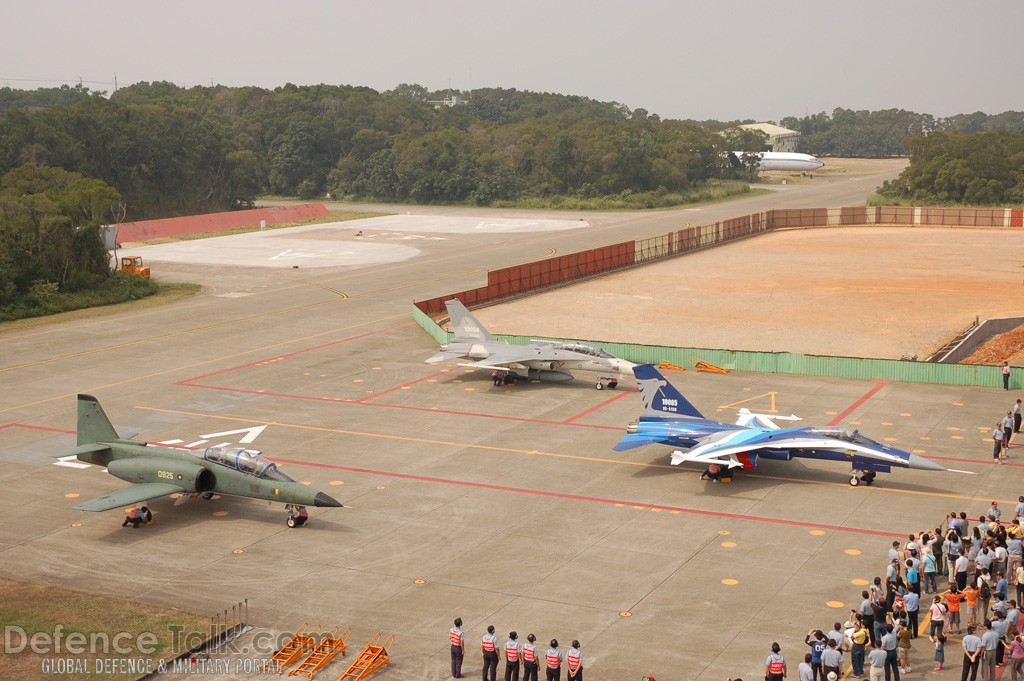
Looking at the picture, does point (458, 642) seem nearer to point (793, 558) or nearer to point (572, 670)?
point (572, 670)

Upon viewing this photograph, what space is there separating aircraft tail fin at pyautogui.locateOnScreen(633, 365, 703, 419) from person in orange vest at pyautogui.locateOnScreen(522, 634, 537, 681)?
17.9 meters

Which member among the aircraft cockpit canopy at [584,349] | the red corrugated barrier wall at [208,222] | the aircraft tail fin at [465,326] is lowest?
the aircraft cockpit canopy at [584,349]

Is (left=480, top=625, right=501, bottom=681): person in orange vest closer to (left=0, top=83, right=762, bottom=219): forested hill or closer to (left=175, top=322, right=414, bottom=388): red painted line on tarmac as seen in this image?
(left=175, top=322, right=414, bottom=388): red painted line on tarmac

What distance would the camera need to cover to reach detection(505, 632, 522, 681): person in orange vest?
22219 millimetres

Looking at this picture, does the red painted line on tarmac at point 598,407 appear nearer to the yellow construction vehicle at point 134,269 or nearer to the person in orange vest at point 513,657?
the person in orange vest at point 513,657

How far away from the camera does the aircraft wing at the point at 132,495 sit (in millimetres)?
31281

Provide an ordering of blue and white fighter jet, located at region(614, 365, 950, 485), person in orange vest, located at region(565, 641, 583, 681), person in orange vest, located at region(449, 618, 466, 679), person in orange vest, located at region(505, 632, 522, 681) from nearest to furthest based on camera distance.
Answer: person in orange vest, located at region(565, 641, 583, 681) < person in orange vest, located at region(505, 632, 522, 681) < person in orange vest, located at region(449, 618, 466, 679) < blue and white fighter jet, located at region(614, 365, 950, 485)

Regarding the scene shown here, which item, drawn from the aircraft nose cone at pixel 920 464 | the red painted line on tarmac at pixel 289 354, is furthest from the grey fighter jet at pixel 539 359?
the aircraft nose cone at pixel 920 464

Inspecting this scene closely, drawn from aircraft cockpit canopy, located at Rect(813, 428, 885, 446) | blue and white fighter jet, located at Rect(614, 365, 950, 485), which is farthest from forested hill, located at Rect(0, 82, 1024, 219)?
aircraft cockpit canopy, located at Rect(813, 428, 885, 446)

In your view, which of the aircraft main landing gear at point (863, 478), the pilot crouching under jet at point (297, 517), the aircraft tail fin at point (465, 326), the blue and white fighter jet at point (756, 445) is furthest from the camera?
the aircraft tail fin at point (465, 326)

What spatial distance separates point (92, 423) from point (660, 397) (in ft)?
64.6

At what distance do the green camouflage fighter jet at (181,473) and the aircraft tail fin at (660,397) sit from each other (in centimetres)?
1289

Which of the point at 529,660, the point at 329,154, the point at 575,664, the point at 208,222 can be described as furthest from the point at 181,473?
the point at 329,154

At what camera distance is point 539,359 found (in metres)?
49.5
